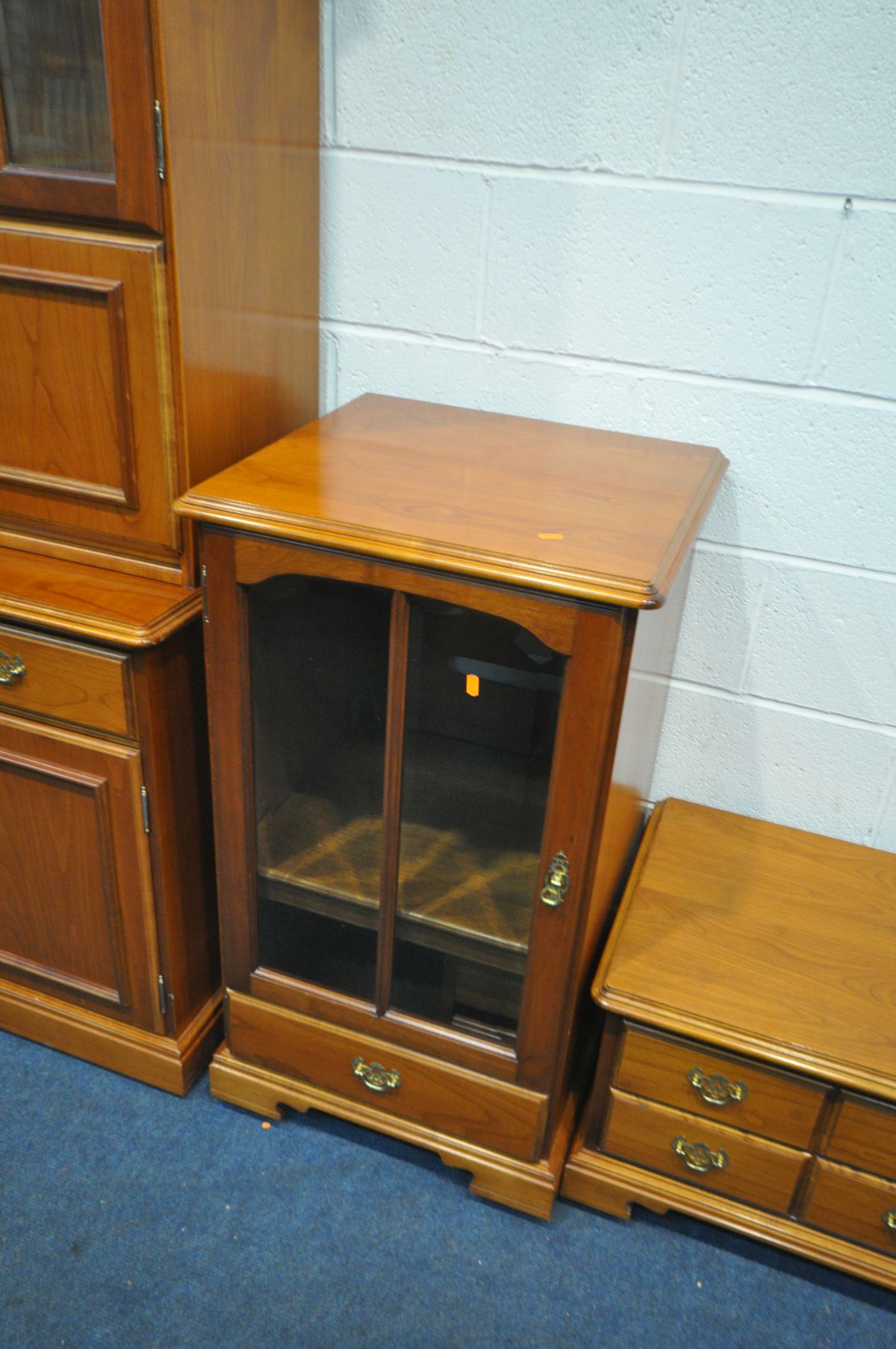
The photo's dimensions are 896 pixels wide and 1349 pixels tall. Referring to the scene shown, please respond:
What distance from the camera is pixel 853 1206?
3.98ft

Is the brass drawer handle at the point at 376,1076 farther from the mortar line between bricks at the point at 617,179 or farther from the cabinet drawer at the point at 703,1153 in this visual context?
the mortar line between bricks at the point at 617,179

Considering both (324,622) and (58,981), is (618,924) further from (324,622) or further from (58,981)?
(58,981)

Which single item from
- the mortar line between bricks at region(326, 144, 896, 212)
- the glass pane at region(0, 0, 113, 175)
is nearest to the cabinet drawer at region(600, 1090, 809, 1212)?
the mortar line between bricks at region(326, 144, 896, 212)

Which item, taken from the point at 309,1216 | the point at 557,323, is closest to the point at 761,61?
the point at 557,323

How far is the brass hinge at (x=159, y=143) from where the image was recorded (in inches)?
38.6

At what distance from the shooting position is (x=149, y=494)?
1176 millimetres

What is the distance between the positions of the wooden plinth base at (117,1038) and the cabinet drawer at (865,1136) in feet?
2.74

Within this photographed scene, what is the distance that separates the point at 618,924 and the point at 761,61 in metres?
1.00

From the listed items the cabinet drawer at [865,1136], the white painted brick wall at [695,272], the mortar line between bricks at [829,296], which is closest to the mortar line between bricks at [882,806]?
the white painted brick wall at [695,272]

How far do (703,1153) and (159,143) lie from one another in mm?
1271

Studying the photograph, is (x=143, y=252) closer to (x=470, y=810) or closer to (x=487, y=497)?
(x=487, y=497)

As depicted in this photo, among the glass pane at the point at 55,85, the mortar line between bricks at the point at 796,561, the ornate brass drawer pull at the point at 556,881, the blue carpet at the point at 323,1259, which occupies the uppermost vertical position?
the glass pane at the point at 55,85

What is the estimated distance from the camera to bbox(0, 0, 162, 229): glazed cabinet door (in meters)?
0.97

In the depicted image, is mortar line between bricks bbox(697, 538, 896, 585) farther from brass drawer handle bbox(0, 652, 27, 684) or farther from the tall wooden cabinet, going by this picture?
brass drawer handle bbox(0, 652, 27, 684)
